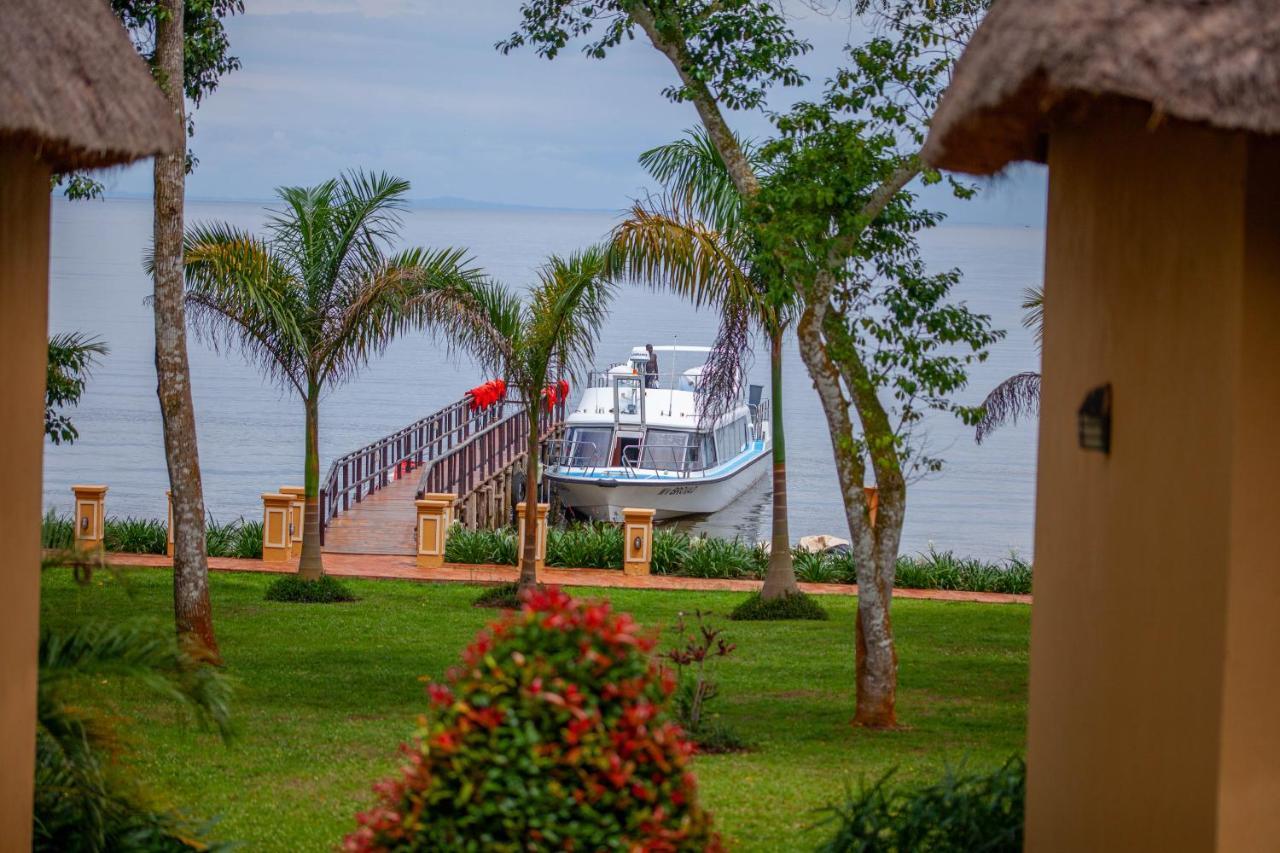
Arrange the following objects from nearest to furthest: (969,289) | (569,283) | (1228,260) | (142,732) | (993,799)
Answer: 1. (1228,260)
2. (993,799)
3. (142,732)
4. (569,283)
5. (969,289)

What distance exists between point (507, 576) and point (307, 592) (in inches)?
138

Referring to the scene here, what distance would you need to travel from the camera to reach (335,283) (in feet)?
53.3

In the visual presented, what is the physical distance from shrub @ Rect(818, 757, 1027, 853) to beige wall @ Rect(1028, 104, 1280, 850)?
30.4 inches

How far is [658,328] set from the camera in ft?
312

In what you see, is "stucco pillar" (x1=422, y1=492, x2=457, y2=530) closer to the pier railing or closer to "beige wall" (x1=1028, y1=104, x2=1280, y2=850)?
the pier railing

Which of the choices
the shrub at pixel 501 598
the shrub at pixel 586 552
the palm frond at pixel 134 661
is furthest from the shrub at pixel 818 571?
the palm frond at pixel 134 661

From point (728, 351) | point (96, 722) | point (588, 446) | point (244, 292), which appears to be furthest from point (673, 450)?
point (96, 722)

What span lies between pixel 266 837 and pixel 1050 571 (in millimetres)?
4262

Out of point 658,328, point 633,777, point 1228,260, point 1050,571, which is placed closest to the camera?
point 1228,260

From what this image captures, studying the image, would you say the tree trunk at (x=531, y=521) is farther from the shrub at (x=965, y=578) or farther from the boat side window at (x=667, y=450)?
the boat side window at (x=667, y=450)

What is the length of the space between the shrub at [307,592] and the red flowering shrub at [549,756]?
12.9 meters

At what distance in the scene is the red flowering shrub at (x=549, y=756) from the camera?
4.31 meters

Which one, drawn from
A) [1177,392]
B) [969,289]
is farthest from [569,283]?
[969,289]

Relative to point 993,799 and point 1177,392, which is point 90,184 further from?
point 1177,392
